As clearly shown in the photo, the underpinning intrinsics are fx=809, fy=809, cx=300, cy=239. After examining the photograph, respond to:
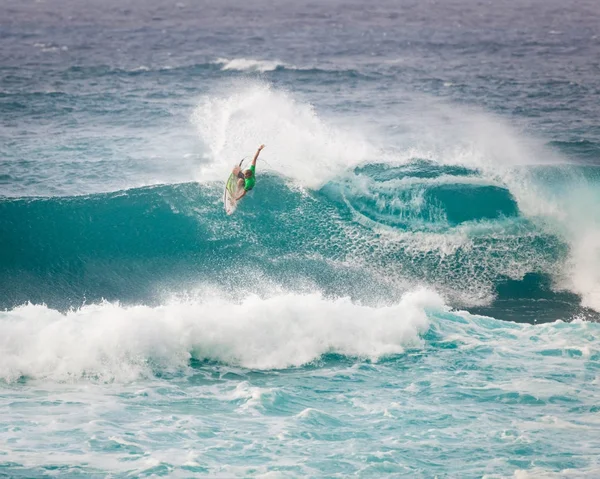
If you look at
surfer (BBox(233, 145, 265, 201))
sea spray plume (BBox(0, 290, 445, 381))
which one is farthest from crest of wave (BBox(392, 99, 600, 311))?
surfer (BBox(233, 145, 265, 201))

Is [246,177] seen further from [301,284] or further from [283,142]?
[283,142]

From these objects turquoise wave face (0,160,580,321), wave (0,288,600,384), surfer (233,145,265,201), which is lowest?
wave (0,288,600,384)

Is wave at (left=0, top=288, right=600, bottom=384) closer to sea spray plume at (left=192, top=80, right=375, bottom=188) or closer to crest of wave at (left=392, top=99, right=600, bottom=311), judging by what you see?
crest of wave at (left=392, top=99, right=600, bottom=311)

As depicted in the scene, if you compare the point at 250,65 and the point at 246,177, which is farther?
the point at 250,65

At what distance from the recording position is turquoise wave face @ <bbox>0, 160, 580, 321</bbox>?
1952cm

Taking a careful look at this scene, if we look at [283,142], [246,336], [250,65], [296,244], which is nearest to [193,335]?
[246,336]

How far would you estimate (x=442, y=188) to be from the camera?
23688 millimetres

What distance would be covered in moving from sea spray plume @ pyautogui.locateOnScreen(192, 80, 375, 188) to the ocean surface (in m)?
0.08

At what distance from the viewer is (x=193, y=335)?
54.5 feet

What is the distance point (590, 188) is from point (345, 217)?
7.98 meters

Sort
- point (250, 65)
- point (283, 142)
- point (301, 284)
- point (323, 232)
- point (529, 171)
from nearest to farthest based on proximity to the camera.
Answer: point (301, 284), point (323, 232), point (283, 142), point (529, 171), point (250, 65)

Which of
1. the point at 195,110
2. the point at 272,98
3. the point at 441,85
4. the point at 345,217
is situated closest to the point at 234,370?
the point at 345,217

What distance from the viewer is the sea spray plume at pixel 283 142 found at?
2395cm

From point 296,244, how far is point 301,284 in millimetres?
2011
